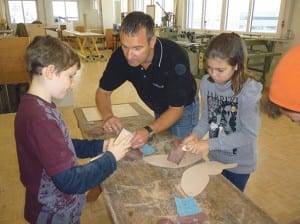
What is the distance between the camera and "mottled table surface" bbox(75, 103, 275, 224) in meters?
0.99

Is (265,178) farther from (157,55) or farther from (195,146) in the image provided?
(157,55)

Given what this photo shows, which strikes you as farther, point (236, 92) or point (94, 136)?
point (94, 136)

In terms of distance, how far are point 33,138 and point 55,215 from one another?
0.39 metres

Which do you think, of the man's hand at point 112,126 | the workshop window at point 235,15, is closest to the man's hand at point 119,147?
the man's hand at point 112,126

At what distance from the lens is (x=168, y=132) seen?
1812 mm

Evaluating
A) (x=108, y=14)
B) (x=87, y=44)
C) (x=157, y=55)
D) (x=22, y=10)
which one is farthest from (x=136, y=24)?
(x=22, y=10)

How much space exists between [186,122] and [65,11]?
53.9 feet

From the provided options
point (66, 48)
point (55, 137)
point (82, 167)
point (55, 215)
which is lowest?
point (55, 215)

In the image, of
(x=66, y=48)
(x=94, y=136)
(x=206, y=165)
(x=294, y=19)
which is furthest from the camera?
(x=294, y=19)

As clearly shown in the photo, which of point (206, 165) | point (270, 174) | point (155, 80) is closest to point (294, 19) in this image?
point (270, 174)

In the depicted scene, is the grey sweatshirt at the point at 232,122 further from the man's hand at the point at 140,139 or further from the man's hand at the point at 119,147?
the man's hand at the point at 119,147

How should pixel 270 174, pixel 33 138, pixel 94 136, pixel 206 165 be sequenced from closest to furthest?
pixel 33 138
pixel 206 165
pixel 94 136
pixel 270 174

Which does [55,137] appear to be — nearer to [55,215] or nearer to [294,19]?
[55,215]

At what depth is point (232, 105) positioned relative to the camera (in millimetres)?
1467
